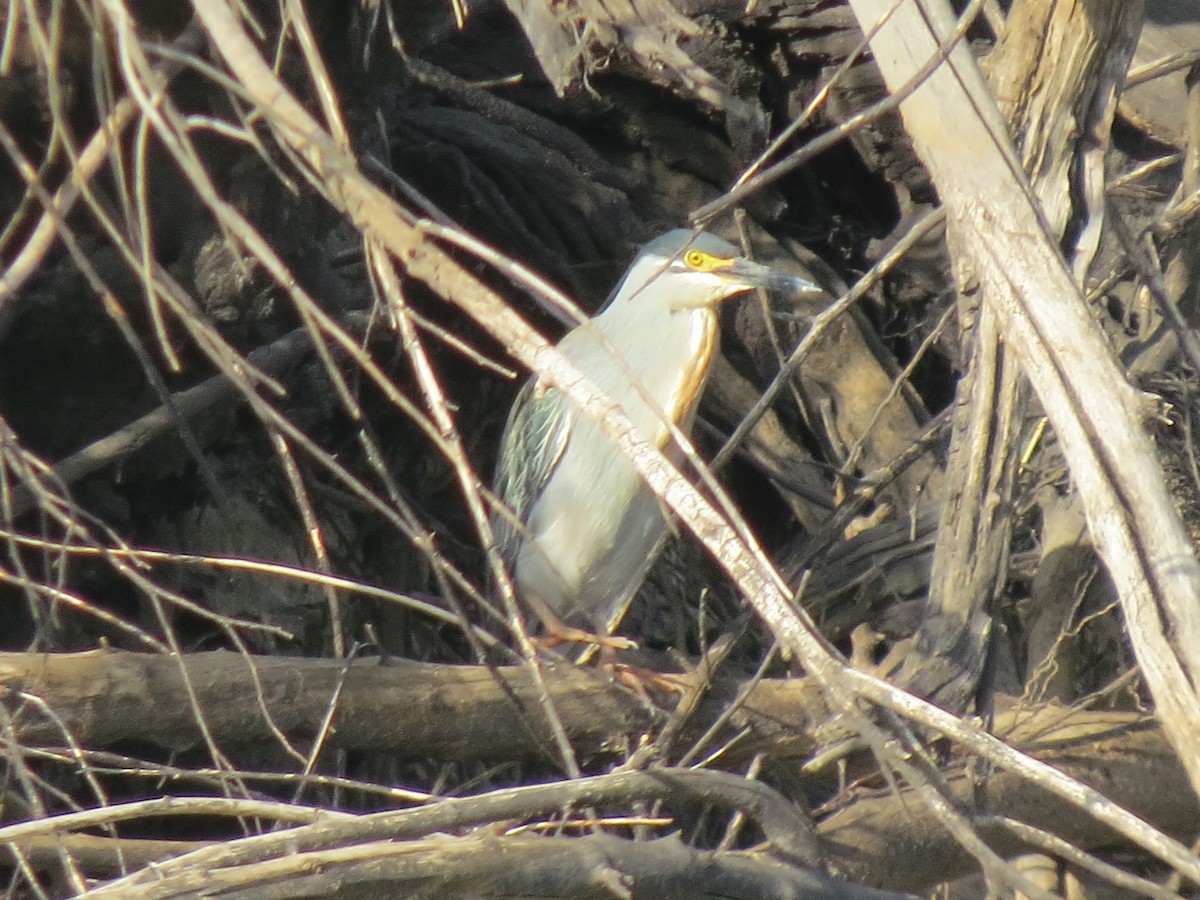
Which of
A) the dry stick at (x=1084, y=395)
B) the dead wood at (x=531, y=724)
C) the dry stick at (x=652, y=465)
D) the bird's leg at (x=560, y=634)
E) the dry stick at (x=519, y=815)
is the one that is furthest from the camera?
the bird's leg at (x=560, y=634)

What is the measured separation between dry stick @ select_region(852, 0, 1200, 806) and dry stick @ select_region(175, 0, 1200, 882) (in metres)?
0.14

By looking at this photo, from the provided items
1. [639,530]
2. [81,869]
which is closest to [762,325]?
[639,530]

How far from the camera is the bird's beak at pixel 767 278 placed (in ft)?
10.5

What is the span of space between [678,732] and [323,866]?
0.91 meters

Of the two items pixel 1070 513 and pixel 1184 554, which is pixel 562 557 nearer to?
pixel 1070 513

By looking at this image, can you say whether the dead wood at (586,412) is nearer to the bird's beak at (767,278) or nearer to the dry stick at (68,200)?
the dry stick at (68,200)

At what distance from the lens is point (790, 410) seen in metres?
4.18

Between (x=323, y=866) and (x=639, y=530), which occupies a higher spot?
(x=323, y=866)

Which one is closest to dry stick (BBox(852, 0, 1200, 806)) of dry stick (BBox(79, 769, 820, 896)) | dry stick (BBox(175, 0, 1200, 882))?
dry stick (BBox(175, 0, 1200, 882))

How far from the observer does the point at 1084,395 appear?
1.41m

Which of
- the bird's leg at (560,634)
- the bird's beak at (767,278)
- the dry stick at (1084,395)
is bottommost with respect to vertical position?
the bird's leg at (560,634)

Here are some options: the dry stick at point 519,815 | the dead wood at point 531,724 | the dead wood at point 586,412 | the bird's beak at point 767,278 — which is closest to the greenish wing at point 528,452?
the dead wood at point 586,412

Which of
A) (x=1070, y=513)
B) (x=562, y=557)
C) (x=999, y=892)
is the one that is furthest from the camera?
(x=562, y=557)

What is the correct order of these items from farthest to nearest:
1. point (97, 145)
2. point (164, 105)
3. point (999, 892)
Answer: point (999, 892)
point (97, 145)
point (164, 105)
